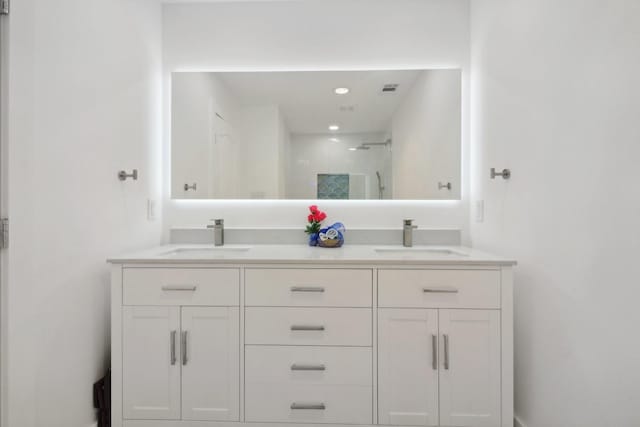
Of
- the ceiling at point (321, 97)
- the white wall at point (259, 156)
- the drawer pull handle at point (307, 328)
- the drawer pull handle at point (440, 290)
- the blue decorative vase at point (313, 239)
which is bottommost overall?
the drawer pull handle at point (307, 328)

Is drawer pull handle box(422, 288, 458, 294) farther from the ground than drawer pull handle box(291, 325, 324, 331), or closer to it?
farther from the ground

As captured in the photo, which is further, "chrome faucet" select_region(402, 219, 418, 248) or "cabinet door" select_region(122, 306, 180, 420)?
"chrome faucet" select_region(402, 219, 418, 248)

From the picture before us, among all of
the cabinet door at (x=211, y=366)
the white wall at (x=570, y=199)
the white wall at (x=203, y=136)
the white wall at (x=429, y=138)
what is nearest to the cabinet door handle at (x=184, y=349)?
the cabinet door at (x=211, y=366)

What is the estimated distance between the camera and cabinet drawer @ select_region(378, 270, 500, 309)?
1.42m

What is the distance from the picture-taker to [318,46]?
2078mm

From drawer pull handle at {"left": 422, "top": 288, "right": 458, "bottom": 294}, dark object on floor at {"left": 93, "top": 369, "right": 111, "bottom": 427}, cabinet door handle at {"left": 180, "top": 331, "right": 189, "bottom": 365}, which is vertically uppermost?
drawer pull handle at {"left": 422, "top": 288, "right": 458, "bottom": 294}

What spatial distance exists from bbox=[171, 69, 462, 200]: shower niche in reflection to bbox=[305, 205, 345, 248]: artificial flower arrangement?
15cm

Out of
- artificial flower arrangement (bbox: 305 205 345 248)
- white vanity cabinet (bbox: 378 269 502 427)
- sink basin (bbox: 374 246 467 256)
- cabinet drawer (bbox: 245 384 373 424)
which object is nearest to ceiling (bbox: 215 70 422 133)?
artificial flower arrangement (bbox: 305 205 345 248)

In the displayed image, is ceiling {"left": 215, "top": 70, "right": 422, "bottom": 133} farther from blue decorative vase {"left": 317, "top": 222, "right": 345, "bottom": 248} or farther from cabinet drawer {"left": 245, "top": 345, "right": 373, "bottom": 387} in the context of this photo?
cabinet drawer {"left": 245, "top": 345, "right": 373, "bottom": 387}

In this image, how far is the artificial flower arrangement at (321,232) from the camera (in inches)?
75.3

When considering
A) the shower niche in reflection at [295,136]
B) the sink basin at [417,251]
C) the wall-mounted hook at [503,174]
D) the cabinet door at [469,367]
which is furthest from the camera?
the shower niche in reflection at [295,136]

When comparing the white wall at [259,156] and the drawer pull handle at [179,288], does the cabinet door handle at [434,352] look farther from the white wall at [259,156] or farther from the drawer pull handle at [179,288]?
the white wall at [259,156]

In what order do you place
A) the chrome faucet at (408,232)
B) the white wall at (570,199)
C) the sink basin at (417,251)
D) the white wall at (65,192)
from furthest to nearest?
the chrome faucet at (408,232)
the sink basin at (417,251)
the white wall at (65,192)
the white wall at (570,199)

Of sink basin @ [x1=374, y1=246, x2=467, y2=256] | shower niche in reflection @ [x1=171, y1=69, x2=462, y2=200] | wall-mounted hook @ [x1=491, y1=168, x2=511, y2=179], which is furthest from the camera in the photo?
shower niche in reflection @ [x1=171, y1=69, x2=462, y2=200]
